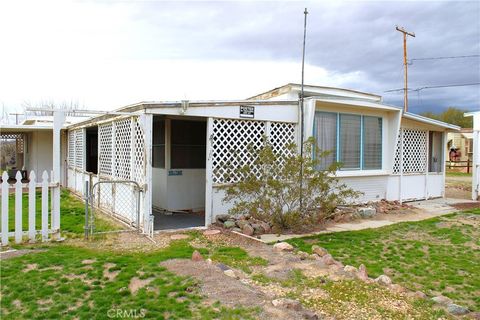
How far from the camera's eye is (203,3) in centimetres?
879

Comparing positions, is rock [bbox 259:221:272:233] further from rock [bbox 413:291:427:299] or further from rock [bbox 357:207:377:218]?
rock [bbox 413:291:427:299]

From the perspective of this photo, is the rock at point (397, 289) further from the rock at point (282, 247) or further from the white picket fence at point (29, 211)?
the white picket fence at point (29, 211)

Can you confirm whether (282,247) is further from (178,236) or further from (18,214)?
(18,214)

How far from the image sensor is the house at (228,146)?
321 inches

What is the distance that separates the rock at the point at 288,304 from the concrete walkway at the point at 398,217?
3227 mm

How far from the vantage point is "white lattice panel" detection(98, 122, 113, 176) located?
32.8 ft

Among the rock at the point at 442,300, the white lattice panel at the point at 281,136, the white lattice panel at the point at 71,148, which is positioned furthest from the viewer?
the white lattice panel at the point at 71,148

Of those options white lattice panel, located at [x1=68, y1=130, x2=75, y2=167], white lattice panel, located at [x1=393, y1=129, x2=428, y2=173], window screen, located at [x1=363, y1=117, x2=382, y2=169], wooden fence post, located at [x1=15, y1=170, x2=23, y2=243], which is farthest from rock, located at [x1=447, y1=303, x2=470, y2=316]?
white lattice panel, located at [x1=68, y1=130, x2=75, y2=167]

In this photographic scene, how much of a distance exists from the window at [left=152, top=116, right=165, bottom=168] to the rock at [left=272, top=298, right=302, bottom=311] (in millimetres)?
6878

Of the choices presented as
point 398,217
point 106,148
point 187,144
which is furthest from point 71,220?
point 398,217

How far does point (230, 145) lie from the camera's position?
28.0 feet

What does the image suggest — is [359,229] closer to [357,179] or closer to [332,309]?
[357,179]

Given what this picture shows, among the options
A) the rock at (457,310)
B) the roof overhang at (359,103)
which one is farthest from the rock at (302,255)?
the roof overhang at (359,103)

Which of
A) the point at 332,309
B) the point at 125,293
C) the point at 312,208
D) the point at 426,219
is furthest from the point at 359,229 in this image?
the point at 125,293
